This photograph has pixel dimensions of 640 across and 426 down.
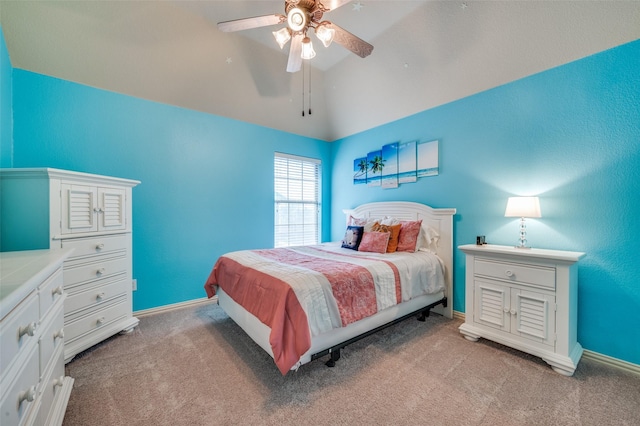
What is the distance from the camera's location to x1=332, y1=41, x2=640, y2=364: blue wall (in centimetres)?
195

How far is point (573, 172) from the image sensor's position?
2186 millimetres

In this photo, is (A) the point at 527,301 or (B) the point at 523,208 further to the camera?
(B) the point at 523,208

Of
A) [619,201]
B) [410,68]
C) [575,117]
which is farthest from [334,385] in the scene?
[410,68]

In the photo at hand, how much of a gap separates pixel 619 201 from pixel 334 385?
2637 millimetres

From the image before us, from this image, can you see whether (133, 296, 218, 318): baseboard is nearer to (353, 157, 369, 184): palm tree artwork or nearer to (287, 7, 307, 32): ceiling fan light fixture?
(353, 157, 369, 184): palm tree artwork

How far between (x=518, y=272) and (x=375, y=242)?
1.35 meters

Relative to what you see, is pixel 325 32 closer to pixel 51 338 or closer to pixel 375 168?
pixel 375 168

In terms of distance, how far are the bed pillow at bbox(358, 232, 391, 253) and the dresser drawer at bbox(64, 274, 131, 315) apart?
251 cm

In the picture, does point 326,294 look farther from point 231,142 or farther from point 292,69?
point 231,142

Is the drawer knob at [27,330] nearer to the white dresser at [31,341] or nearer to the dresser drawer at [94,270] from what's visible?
the white dresser at [31,341]

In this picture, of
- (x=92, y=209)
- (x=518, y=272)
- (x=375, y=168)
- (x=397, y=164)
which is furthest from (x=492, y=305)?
(x=92, y=209)

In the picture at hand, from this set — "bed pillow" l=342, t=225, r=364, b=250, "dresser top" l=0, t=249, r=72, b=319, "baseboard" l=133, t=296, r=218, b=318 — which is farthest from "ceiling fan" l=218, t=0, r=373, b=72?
"baseboard" l=133, t=296, r=218, b=318

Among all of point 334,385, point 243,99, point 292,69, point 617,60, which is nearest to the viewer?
point 334,385

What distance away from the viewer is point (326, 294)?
185 cm
